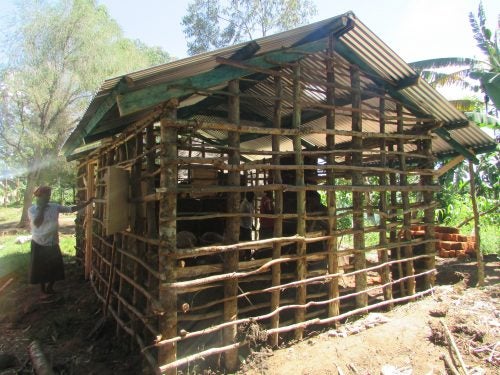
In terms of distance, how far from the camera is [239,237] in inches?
227

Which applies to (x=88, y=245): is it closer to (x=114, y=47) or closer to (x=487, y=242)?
(x=487, y=242)

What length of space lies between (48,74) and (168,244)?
50.6ft

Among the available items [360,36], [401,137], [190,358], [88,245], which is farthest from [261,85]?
[88,245]

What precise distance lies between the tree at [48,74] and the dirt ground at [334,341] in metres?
11.7

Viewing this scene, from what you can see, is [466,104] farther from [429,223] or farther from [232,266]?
[232,266]

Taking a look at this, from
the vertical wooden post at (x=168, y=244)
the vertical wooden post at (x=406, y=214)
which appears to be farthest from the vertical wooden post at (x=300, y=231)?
the vertical wooden post at (x=406, y=214)

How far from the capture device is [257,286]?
5.46m

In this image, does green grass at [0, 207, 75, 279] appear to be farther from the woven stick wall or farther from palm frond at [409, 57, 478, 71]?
palm frond at [409, 57, 478, 71]

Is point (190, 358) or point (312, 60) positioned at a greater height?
point (312, 60)

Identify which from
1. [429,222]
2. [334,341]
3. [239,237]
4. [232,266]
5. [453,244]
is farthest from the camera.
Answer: [453,244]

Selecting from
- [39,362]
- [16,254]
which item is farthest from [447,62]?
[16,254]

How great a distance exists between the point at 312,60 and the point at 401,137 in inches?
76.7

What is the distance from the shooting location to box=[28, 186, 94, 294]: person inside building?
637 cm

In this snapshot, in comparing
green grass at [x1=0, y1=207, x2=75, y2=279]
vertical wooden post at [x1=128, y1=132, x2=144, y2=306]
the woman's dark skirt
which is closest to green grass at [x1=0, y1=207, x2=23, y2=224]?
green grass at [x1=0, y1=207, x2=75, y2=279]
